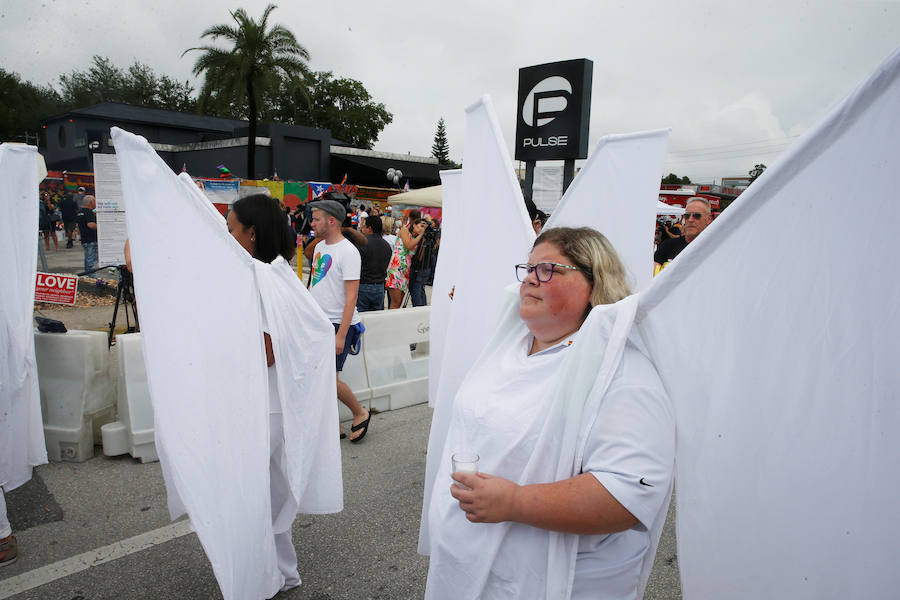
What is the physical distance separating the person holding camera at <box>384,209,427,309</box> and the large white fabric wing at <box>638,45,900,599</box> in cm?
767

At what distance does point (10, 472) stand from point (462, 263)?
3.06m

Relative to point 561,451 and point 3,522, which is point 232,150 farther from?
point 561,451

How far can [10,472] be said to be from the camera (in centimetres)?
318

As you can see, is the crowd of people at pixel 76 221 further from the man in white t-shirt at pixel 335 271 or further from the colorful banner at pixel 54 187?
the man in white t-shirt at pixel 335 271

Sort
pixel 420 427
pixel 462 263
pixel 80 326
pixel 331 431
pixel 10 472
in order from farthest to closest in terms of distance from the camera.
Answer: pixel 80 326
pixel 420 427
pixel 10 472
pixel 331 431
pixel 462 263

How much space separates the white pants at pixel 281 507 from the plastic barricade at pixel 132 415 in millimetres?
1831

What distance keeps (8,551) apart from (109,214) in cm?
569

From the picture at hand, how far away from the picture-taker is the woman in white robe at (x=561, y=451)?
1268 millimetres

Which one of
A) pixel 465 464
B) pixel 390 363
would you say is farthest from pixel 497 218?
pixel 390 363

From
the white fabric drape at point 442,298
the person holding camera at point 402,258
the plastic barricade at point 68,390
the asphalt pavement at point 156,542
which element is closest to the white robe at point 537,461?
the asphalt pavement at point 156,542

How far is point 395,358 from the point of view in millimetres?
5645

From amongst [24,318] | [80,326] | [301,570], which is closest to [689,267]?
[301,570]

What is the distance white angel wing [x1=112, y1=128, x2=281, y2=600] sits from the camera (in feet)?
7.29

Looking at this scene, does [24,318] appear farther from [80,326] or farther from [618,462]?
[80,326]
